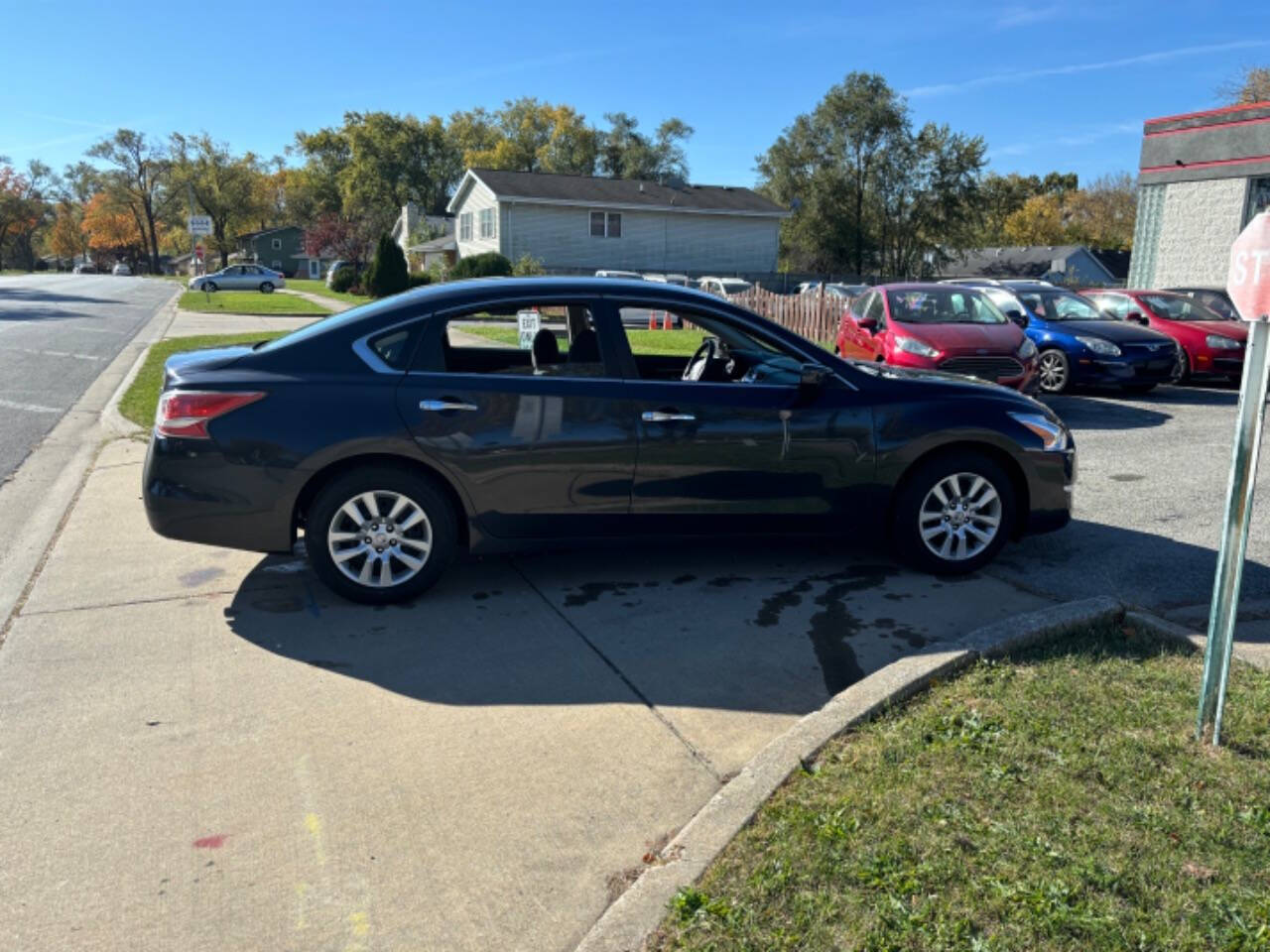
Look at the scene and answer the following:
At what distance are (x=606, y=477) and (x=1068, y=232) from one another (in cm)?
9078

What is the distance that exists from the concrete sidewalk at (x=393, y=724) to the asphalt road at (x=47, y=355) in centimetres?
476

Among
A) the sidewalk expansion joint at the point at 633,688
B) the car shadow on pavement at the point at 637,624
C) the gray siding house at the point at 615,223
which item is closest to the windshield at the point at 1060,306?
the car shadow on pavement at the point at 637,624

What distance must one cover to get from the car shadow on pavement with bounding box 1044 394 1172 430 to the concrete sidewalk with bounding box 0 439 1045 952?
21.9ft

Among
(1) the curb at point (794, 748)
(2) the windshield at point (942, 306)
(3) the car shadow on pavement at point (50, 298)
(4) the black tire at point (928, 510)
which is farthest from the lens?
(3) the car shadow on pavement at point (50, 298)

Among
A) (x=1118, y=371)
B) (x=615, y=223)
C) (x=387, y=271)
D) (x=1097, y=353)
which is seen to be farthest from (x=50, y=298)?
(x=1118, y=371)

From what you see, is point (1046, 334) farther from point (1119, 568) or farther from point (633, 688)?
point (633, 688)

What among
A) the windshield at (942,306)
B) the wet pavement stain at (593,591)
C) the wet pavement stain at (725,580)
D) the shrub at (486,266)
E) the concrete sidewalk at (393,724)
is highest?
the shrub at (486,266)

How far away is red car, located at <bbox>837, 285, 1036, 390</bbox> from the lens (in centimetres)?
1093

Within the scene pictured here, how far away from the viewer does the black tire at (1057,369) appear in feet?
43.9

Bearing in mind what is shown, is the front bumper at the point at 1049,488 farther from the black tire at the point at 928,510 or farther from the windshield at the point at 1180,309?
the windshield at the point at 1180,309

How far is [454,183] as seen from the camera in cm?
Answer: 8300

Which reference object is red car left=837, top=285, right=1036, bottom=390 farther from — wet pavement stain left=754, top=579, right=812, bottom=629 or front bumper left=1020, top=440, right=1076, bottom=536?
wet pavement stain left=754, top=579, right=812, bottom=629

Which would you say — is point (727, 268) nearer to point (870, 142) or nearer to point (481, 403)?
point (870, 142)

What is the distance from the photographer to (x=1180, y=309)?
15180 millimetres
